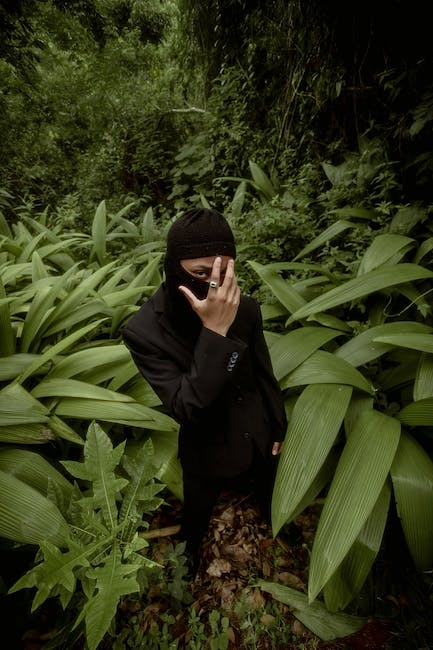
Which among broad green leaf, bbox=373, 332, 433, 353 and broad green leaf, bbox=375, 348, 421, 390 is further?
broad green leaf, bbox=375, 348, 421, 390

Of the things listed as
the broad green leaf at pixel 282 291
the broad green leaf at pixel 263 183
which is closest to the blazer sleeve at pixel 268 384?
the broad green leaf at pixel 282 291

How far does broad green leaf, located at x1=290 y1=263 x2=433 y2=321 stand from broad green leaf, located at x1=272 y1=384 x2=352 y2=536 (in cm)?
43

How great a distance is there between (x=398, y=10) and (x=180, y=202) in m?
2.49

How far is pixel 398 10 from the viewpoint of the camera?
199 centimetres

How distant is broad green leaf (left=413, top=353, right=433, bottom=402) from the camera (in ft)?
4.19

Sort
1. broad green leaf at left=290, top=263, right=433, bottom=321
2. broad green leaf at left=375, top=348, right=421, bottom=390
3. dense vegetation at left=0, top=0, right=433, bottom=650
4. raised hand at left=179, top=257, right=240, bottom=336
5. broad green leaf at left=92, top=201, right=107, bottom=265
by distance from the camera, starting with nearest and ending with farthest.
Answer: raised hand at left=179, top=257, right=240, bottom=336
dense vegetation at left=0, top=0, right=433, bottom=650
broad green leaf at left=375, top=348, right=421, bottom=390
broad green leaf at left=290, top=263, right=433, bottom=321
broad green leaf at left=92, top=201, right=107, bottom=265

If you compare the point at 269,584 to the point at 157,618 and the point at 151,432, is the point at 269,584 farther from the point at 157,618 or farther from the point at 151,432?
the point at 151,432

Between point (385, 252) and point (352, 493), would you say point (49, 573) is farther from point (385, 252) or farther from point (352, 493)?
point (385, 252)

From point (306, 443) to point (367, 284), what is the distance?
2.83 ft

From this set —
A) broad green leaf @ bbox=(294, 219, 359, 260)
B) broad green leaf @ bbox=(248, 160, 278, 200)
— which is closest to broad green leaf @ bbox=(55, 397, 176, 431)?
broad green leaf @ bbox=(294, 219, 359, 260)

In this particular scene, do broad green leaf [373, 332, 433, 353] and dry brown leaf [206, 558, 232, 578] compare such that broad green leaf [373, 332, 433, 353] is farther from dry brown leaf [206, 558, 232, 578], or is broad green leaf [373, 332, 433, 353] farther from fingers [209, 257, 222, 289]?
dry brown leaf [206, 558, 232, 578]

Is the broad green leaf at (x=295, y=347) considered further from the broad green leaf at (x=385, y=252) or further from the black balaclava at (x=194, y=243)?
the black balaclava at (x=194, y=243)

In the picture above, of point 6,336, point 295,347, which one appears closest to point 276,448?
point 295,347

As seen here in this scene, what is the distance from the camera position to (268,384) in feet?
4.06
